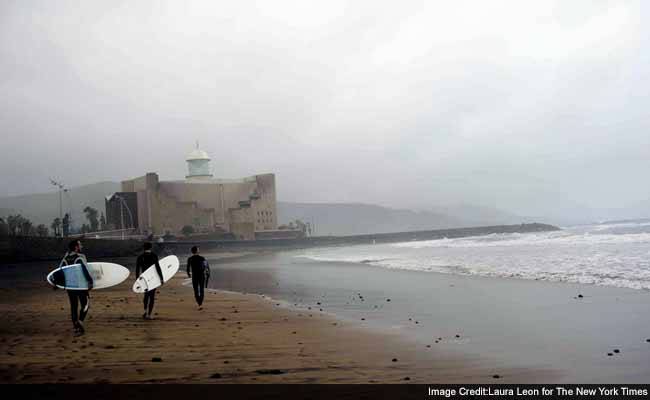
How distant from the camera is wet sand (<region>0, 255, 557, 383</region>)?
5539 millimetres

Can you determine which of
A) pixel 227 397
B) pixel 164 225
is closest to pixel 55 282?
pixel 227 397

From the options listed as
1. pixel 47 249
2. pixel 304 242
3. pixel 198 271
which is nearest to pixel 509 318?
pixel 198 271

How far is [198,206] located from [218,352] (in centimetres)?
7143

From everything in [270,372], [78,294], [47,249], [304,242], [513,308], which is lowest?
[304,242]

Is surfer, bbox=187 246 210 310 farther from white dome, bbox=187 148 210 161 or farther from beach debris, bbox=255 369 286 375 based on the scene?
white dome, bbox=187 148 210 161

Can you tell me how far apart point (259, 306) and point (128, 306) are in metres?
2.59

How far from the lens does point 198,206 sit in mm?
76688

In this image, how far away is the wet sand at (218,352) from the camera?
5539 mm

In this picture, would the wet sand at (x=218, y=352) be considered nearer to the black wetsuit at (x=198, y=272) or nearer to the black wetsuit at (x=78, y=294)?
the black wetsuit at (x=78, y=294)

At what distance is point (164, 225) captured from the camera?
2844 inches

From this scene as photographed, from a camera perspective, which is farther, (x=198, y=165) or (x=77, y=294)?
(x=198, y=165)

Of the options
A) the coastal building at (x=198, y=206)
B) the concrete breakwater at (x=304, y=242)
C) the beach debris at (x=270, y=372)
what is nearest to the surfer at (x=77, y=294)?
the beach debris at (x=270, y=372)

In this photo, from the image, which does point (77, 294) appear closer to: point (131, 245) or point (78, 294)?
point (78, 294)

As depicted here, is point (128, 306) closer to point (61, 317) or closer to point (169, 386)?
point (61, 317)
